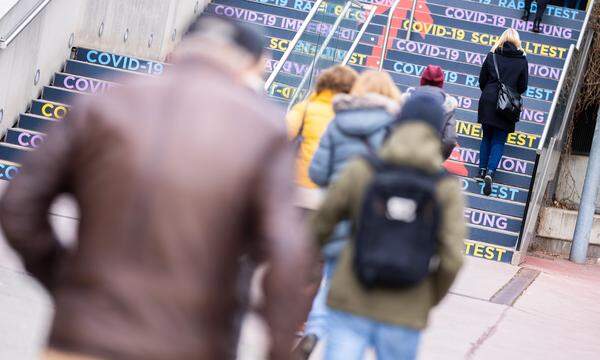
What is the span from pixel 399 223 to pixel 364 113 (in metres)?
1.74

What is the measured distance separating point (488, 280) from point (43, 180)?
968cm

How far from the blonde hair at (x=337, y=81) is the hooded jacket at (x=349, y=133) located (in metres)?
0.77

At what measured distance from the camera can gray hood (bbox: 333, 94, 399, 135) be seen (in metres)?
6.05

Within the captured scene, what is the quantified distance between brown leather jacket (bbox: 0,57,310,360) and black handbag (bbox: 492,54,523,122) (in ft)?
35.6

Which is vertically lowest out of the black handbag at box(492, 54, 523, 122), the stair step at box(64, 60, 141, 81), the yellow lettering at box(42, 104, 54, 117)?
the yellow lettering at box(42, 104, 54, 117)

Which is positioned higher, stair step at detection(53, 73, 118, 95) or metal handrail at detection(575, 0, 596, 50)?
metal handrail at detection(575, 0, 596, 50)

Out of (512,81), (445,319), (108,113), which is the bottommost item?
(445,319)

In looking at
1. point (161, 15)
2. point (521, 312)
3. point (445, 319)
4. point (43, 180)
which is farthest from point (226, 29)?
point (161, 15)

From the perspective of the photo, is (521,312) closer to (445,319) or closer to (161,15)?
(445,319)

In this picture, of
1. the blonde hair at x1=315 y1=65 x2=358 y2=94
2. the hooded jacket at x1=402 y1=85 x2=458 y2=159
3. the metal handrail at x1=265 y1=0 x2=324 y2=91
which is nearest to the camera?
the blonde hair at x1=315 y1=65 x2=358 y2=94

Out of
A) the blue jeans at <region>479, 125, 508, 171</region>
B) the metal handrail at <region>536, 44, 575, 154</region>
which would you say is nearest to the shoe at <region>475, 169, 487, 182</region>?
the blue jeans at <region>479, 125, 508, 171</region>

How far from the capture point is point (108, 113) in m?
2.84

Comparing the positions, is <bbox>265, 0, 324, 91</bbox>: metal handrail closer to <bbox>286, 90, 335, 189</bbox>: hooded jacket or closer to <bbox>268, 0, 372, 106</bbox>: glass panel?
<bbox>268, 0, 372, 106</bbox>: glass panel

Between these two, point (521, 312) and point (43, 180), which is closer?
point (43, 180)
